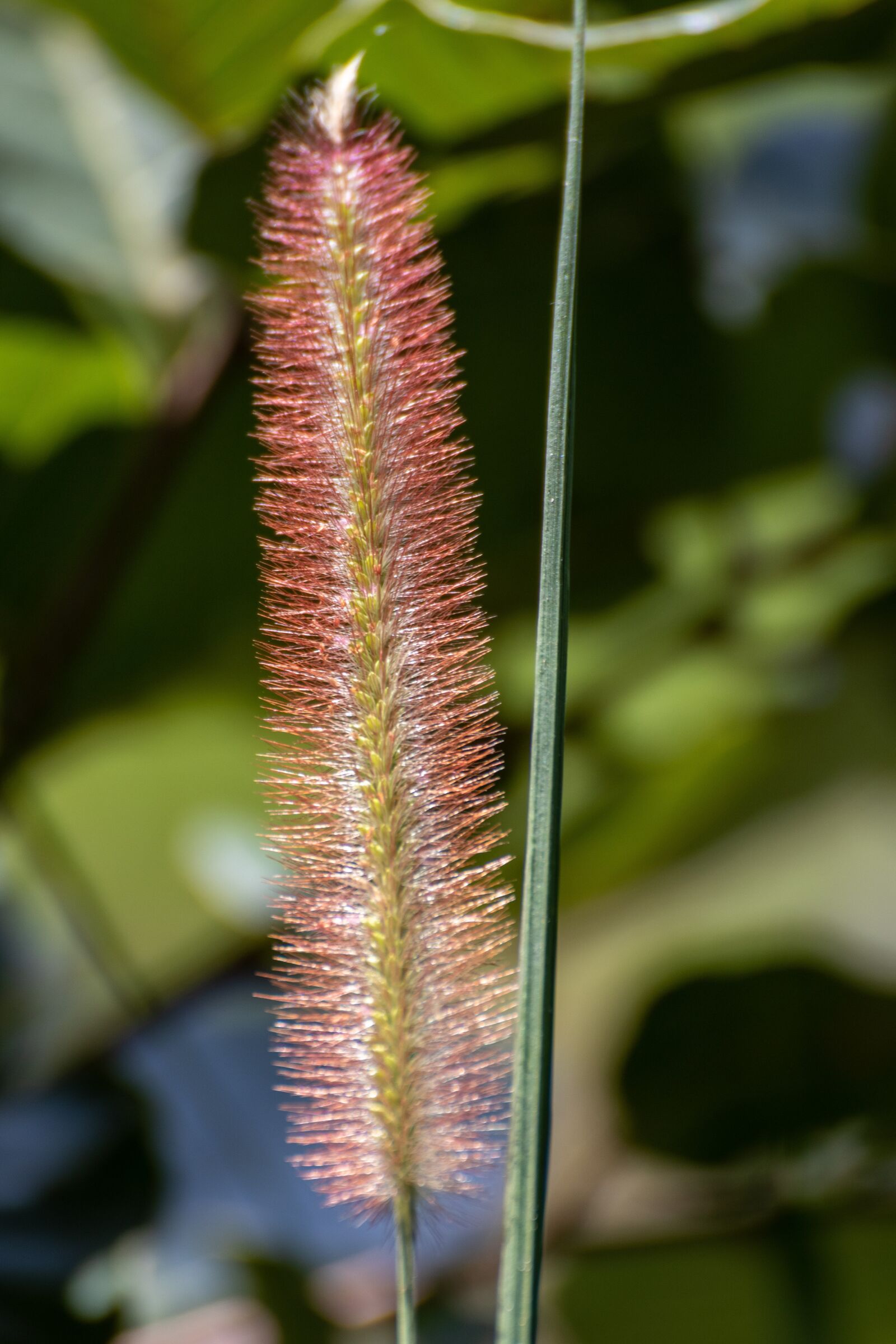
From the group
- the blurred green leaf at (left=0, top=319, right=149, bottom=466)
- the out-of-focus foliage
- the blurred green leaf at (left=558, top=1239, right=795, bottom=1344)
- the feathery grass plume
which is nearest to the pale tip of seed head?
the feathery grass plume

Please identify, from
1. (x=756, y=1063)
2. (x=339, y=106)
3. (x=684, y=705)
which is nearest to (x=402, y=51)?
(x=339, y=106)

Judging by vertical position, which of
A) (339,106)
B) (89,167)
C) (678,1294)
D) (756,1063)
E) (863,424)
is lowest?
(678,1294)

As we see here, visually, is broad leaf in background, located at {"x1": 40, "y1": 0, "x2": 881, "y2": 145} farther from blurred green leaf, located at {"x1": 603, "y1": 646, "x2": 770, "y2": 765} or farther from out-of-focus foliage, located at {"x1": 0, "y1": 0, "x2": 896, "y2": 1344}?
blurred green leaf, located at {"x1": 603, "y1": 646, "x2": 770, "y2": 765}

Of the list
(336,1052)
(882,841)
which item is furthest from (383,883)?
(882,841)

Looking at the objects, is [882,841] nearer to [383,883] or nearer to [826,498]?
[826,498]

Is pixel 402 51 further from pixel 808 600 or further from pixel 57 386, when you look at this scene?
pixel 808 600

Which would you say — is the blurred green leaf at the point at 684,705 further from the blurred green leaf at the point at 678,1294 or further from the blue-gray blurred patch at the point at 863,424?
the blurred green leaf at the point at 678,1294

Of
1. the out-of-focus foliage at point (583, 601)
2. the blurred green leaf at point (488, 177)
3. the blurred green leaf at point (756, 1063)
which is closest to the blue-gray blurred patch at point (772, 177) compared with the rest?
the out-of-focus foliage at point (583, 601)
